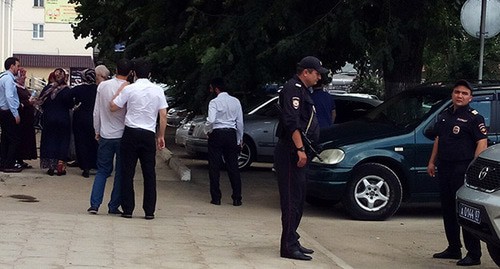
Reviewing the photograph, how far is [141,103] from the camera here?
1045cm

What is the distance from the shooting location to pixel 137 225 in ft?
33.7

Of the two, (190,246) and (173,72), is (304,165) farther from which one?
(173,72)

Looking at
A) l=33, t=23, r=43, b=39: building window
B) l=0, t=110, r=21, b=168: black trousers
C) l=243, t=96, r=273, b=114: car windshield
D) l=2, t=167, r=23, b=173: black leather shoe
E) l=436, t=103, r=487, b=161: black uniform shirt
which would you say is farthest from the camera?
l=33, t=23, r=43, b=39: building window

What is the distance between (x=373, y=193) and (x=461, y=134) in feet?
10.2

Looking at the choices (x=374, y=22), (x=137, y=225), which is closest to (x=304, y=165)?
(x=137, y=225)

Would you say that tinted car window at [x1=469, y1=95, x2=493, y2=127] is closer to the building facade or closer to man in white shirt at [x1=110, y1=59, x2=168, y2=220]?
man in white shirt at [x1=110, y1=59, x2=168, y2=220]

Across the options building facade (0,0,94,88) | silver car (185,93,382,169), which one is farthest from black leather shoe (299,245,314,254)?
building facade (0,0,94,88)

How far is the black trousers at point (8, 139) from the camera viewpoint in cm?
1445

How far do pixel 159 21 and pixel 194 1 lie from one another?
1092 millimetres

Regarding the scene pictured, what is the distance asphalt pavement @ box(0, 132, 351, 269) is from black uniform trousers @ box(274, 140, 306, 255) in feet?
0.72

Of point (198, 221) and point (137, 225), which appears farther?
point (198, 221)

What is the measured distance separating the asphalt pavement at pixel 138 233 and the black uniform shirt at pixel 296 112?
1204 millimetres

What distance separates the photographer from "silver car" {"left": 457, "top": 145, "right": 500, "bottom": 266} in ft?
26.2

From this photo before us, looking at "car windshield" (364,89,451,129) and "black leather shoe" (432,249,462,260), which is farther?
"car windshield" (364,89,451,129)
